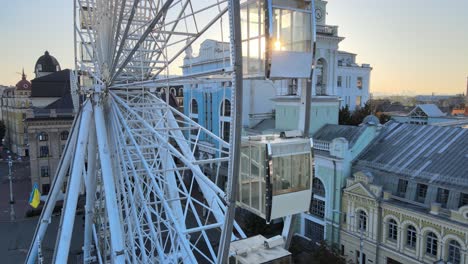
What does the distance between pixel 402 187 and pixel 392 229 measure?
244cm

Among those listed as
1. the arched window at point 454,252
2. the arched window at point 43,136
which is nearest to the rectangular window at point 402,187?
the arched window at point 454,252

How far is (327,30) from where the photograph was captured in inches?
1097

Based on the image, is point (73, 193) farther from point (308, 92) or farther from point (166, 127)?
point (308, 92)

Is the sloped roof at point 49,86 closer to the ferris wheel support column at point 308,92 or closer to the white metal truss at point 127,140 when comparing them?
the white metal truss at point 127,140

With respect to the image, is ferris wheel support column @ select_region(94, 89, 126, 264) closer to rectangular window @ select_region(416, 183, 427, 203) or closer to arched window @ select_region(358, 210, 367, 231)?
arched window @ select_region(358, 210, 367, 231)

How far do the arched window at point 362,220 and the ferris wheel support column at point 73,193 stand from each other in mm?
16117

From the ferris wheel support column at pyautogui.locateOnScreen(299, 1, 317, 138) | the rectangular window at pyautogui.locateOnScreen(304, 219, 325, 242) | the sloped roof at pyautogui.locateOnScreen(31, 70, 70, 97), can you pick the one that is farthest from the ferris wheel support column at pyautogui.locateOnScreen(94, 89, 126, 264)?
the sloped roof at pyautogui.locateOnScreen(31, 70, 70, 97)

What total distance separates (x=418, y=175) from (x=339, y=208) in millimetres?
5192

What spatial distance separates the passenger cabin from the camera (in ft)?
25.7

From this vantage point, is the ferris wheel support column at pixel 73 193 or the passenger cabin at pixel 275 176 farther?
the ferris wheel support column at pixel 73 193

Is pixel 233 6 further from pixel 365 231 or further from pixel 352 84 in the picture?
pixel 352 84

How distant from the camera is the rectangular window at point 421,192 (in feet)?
64.2

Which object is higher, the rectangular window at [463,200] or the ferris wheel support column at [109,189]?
the ferris wheel support column at [109,189]

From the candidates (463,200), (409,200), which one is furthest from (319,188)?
(463,200)
